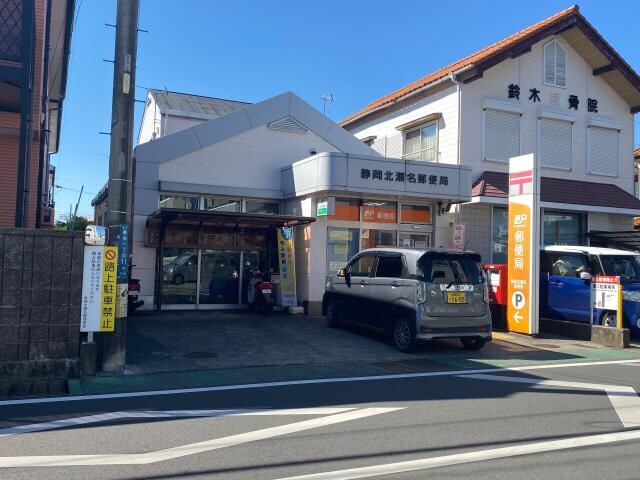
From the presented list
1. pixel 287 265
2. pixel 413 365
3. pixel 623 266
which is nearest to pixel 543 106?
pixel 623 266

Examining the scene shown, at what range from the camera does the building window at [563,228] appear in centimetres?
1983

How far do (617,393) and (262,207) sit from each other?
11.2 metres

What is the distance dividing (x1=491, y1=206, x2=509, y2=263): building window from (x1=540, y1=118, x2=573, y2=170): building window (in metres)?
2.56

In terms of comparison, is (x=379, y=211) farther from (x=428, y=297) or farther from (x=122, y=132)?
(x=122, y=132)

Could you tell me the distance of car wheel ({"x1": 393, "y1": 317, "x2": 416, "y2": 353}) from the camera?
10727 millimetres

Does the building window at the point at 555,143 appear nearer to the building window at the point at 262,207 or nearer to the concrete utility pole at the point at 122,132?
the building window at the point at 262,207

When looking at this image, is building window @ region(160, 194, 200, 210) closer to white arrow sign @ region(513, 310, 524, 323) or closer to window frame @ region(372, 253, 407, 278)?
window frame @ region(372, 253, 407, 278)

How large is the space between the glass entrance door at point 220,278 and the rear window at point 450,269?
277 inches

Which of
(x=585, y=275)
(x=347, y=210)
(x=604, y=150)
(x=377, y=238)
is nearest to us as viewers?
(x=585, y=275)

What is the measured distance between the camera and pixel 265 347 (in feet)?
35.9

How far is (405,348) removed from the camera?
35.9 feet

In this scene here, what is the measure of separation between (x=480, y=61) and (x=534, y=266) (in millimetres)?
7643

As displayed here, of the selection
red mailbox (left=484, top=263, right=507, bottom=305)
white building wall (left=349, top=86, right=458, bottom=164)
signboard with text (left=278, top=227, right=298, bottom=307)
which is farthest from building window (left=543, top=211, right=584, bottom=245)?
signboard with text (left=278, top=227, right=298, bottom=307)

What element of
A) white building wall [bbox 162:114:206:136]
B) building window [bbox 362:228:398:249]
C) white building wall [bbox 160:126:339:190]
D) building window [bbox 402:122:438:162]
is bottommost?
building window [bbox 362:228:398:249]
